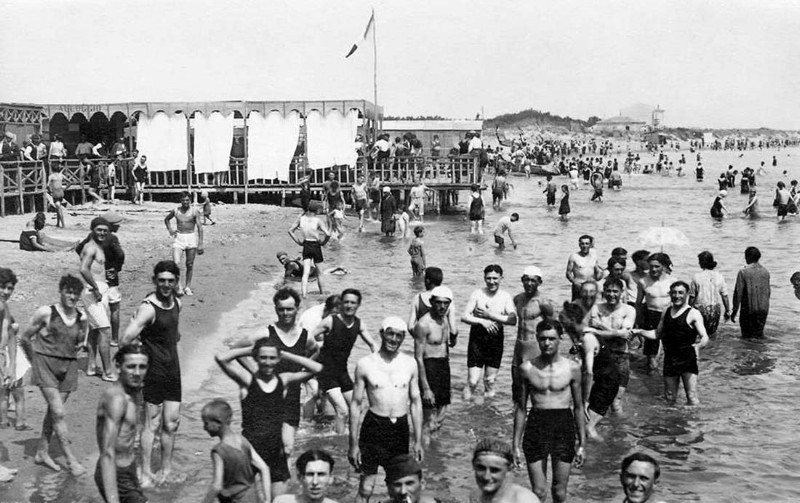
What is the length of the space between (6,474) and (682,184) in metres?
54.8

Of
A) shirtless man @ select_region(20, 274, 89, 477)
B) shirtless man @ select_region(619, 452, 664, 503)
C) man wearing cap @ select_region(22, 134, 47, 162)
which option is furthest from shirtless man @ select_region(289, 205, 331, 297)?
man wearing cap @ select_region(22, 134, 47, 162)

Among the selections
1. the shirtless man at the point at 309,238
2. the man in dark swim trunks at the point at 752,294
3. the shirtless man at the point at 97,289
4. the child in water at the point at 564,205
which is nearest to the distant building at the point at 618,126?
the child in water at the point at 564,205

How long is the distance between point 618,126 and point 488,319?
15059 centimetres

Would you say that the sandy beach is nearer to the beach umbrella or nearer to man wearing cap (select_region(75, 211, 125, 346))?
man wearing cap (select_region(75, 211, 125, 346))

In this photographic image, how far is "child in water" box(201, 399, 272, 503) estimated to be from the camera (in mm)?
4656

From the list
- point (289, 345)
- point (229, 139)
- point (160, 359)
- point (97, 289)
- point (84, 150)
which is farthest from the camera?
point (229, 139)

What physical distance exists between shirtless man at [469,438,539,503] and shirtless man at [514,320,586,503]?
162 centimetres

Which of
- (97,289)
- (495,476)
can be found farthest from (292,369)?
(97,289)

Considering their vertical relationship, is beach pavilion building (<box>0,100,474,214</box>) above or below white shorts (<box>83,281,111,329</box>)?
above

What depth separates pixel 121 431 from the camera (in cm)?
488

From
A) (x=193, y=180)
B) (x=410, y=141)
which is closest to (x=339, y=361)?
(x=193, y=180)

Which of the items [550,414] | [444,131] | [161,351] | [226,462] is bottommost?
[550,414]

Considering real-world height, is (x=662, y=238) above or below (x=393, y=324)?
below

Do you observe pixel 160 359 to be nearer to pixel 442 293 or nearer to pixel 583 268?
pixel 442 293
